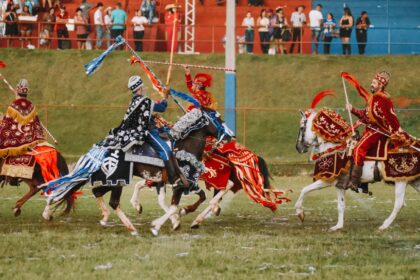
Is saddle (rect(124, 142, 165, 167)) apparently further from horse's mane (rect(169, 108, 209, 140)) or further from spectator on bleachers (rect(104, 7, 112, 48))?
spectator on bleachers (rect(104, 7, 112, 48))

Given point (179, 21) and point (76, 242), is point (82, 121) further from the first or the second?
point (76, 242)

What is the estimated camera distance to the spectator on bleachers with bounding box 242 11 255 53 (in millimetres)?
39531

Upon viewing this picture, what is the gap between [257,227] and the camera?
19.3 meters

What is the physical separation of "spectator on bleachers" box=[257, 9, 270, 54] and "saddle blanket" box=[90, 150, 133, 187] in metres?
22.0

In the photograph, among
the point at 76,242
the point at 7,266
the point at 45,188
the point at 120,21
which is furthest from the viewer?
the point at 120,21

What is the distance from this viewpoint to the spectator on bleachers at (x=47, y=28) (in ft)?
132

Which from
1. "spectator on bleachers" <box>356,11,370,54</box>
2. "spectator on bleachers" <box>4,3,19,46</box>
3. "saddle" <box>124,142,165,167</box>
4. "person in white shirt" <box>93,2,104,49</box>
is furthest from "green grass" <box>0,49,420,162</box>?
"saddle" <box>124,142,165,167</box>

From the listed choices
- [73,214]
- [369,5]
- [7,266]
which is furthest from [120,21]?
[7,266]

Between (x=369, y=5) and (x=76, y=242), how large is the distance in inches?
1049

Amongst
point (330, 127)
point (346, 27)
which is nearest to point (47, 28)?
point (346, 27)

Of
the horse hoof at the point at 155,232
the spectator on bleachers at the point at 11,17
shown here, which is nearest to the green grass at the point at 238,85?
the spectator on bleachers at the point at 11,17

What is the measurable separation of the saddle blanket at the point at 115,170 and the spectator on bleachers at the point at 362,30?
72.3 ft

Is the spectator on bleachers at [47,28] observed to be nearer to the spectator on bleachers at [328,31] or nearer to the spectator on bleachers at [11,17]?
the spectator on bleachers at [11,17]

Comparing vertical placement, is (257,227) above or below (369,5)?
below
